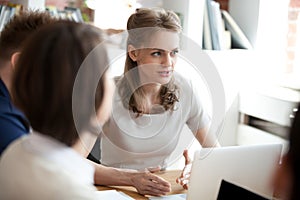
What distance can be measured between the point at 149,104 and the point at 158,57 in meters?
0.24

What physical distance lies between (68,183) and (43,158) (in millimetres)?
78

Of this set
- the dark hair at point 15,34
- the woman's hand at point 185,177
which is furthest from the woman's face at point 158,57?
the dark hair at point 15,34

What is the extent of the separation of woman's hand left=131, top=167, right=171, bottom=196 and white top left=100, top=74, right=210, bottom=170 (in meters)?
0.31

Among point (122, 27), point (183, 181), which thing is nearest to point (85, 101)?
point (183, 181)

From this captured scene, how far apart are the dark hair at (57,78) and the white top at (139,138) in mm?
1128

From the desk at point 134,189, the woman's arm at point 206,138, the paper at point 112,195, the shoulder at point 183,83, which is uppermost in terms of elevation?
the shoulder at point 183,83

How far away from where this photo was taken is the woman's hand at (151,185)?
6.47ft

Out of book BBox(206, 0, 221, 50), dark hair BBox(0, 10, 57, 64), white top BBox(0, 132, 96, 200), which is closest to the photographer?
white top BBox(0, 132, 96, 200)

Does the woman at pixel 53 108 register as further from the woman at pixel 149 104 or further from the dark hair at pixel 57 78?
the woman at pixel 149 104

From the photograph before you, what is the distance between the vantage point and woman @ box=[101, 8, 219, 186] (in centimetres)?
235

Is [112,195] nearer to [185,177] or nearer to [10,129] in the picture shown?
[185,177]

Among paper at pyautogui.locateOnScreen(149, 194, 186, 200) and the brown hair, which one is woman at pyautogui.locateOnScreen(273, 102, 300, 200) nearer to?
paper at pyautogui.locateOnScreen(149, 194, 186, 200)

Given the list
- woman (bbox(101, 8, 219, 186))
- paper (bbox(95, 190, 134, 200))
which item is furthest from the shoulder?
paper (bbox(95, 190, 134, 200))

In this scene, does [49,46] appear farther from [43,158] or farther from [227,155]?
[227,155]
